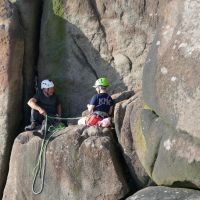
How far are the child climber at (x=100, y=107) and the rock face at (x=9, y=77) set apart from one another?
75.1 inches

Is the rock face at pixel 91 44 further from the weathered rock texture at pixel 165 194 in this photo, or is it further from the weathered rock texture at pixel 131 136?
the weathered rock texture at pixel 165 194

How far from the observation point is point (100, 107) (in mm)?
13016

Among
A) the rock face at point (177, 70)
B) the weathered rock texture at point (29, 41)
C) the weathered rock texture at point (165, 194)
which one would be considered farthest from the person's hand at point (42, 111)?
the weathered rock texture at point (165, 194)

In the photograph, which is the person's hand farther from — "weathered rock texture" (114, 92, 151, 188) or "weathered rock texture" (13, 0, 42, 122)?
Result: "weathered rock texture" (114, 92, 151, 188)

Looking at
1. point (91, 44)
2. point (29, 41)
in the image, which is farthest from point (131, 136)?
point (29, 41)

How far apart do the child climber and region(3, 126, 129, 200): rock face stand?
0.28 m

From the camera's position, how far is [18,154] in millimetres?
13320

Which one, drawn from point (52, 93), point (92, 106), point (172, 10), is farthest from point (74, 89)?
point (172, 10)

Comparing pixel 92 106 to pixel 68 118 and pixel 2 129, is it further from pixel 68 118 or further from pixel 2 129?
pixel 2 129

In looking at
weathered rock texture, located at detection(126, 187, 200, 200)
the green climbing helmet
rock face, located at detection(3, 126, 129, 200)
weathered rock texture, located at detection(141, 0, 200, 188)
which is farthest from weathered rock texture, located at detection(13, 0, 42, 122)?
weathered rock texture, located at detection(126, 187, 200, 200)

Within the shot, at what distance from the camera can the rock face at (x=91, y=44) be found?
14219 mm

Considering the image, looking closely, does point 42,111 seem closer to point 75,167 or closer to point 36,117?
point 36,117

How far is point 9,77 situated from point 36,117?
1063 mm

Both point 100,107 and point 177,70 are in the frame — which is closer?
point 177,70
